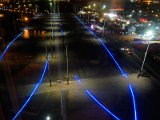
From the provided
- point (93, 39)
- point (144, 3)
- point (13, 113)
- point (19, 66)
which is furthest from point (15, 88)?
point (144, 3)

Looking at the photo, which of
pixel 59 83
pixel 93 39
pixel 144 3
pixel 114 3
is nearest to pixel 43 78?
pixel 59 83

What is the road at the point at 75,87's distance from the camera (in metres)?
17.5

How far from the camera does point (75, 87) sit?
21.8 m

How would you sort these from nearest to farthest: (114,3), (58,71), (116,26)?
(58,71)
(116,26)
(114,3)

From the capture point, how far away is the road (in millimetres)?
17500

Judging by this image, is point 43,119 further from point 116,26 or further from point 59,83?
point 116,26

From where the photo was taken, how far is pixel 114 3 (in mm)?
117938

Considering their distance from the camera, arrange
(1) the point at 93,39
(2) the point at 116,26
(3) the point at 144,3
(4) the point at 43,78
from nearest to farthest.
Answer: (4) the point at 43,78 → (1) the point at 93,39 → (2) the point at 116,26 → (3) the point at 144,3

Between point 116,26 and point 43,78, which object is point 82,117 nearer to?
point 43,78

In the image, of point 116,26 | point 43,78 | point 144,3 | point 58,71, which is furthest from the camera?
point 144,3

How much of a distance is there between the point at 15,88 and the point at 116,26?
4429 cm

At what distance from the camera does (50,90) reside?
69.2 ft

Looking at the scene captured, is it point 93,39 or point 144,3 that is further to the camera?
point 144,3

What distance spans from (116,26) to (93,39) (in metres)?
16.4
